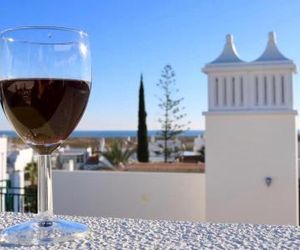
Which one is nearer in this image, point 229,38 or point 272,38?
point 272,38

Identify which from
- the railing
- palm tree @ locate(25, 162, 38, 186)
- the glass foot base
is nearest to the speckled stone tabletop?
the glass foot base

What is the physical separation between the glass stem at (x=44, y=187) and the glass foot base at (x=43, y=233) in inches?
0.8

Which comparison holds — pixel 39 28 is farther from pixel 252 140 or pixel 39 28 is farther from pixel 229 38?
pixel 229 38

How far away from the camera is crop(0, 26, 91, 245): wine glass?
563 millimetres

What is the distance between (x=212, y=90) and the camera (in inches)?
161

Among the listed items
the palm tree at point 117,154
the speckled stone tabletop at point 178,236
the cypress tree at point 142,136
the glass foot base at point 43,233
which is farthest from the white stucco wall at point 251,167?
the palm tree at point 117,154

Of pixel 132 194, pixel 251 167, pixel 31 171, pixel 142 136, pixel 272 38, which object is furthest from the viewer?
pixel 31 171

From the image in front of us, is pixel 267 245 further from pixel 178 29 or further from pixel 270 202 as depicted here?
pixel 178 29

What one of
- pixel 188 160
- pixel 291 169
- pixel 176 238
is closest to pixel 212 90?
pixel 291 169

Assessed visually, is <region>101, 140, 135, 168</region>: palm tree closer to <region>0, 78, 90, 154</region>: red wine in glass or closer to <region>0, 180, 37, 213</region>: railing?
<region>0, 180, 37, 213</region>: railing

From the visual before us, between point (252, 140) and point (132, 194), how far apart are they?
1.71 metres

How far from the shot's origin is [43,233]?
59cm

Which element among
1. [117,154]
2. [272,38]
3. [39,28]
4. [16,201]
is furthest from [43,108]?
[117,154]

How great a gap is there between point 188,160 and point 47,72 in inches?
480
